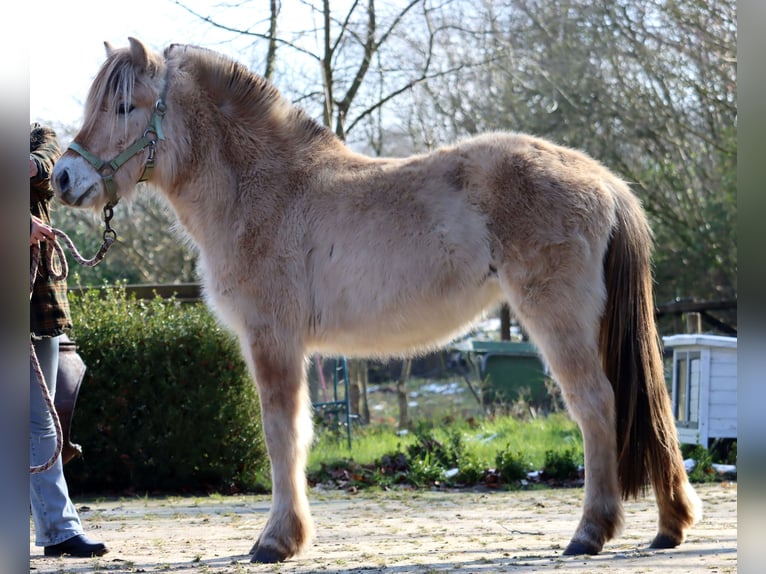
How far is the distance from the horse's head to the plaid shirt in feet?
0.56

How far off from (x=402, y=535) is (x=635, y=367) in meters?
1.80

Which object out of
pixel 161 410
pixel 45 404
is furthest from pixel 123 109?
pixel 161 410

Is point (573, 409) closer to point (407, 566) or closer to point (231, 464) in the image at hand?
point (407, 566)

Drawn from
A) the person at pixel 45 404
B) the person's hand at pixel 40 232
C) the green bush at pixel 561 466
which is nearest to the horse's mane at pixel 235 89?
the person at pixel 45 404

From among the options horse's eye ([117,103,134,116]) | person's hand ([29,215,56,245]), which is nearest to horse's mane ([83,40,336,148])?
horse's eye ([117,103,134,116])

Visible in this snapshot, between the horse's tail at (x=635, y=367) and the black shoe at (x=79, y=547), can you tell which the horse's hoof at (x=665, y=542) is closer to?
the horse's tail at (x=635, y=367)

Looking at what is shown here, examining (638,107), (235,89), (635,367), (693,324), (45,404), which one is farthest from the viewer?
(638,107)

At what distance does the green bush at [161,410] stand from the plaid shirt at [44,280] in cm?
293

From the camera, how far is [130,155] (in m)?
4.69

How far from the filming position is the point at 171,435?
24.4 feet

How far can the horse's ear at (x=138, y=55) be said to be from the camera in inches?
185

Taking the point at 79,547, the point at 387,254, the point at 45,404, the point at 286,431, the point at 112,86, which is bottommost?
the point at 79,547

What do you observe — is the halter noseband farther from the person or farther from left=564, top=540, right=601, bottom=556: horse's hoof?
left=564, top=540, right=601, bottom=556: horse's hoof

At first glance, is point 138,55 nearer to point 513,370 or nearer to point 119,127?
point 119,127
